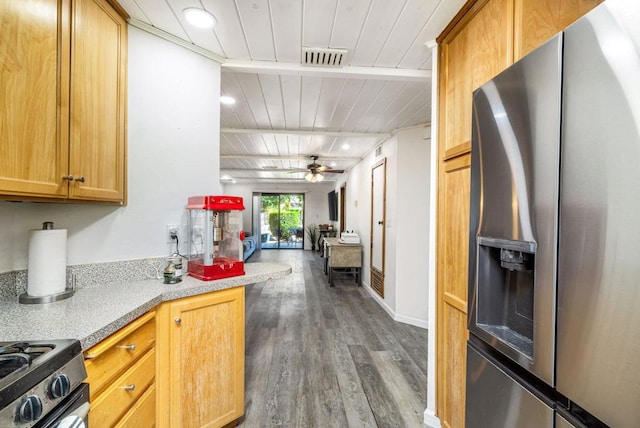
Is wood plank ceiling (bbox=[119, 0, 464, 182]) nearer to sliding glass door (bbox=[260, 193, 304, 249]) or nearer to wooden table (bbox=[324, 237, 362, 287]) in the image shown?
wooden table (bbox=[324, 237, 362, 287])

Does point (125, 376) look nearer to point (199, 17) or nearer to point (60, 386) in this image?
point (60, 386)

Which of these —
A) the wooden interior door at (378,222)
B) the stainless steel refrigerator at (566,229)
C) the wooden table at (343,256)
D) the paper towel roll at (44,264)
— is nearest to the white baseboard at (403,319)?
the wooden interior door at (378,222)

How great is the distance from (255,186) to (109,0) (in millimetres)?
8099

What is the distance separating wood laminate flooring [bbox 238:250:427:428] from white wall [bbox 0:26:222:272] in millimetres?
1324

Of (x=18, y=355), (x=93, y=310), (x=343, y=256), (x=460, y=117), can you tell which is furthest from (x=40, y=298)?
(x=343, y=256)

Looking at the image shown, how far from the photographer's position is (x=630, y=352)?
544 mm

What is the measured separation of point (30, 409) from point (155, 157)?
1363 mm

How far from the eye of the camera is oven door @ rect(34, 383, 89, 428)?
0.70 meters

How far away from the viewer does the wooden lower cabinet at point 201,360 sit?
133cm

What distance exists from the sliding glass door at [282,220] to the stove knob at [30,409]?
29.6 feet

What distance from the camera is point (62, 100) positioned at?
44.0 inches

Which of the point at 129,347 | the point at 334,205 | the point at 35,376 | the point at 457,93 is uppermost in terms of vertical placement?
the point at 457,93

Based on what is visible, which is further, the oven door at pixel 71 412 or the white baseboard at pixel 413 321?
the white baseboard at pixel 413 321

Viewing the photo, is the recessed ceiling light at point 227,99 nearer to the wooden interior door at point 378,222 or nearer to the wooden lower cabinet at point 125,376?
the wooden lower cabinet at point 125,376
